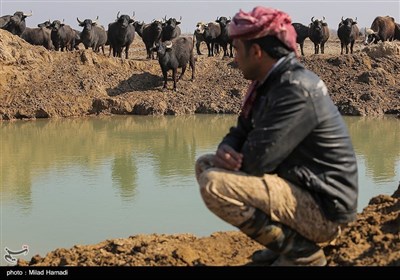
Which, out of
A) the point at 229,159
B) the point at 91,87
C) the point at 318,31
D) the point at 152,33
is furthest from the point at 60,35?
the point at 229,159

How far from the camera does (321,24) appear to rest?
2477 cm

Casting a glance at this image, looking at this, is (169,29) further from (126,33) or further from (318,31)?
(318,31)

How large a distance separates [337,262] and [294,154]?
732 millimetres

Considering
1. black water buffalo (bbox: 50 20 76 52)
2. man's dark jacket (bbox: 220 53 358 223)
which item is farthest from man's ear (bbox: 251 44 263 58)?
black water buffalo (bbox: 50 20 76 52)

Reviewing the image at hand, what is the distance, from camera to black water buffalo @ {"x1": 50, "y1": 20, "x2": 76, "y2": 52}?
23906 mm

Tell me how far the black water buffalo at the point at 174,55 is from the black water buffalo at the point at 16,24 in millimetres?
7072

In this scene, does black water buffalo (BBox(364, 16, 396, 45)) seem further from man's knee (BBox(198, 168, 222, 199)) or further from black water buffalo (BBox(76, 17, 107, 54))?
man's knee (BBox(198, 168, 222, 199))

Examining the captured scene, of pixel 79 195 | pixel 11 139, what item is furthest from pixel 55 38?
pixel 79 195

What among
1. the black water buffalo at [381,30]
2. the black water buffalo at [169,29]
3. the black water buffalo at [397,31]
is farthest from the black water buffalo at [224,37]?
the black water buffalo at [397,31]

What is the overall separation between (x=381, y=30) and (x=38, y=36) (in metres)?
13.7

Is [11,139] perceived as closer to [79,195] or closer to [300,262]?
[79,195]

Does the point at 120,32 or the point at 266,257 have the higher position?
the point at 120,32

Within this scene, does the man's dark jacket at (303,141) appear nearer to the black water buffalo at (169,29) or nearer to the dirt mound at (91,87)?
the dirt mound at (91,87)

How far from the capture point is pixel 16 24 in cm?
2395
